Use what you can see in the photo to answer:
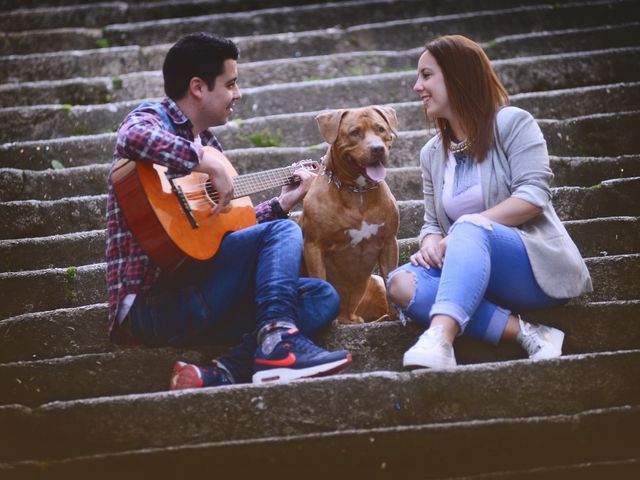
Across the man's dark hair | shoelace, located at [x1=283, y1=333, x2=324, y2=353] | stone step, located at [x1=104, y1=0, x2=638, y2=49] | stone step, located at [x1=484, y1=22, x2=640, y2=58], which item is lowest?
shoelace, located at [x1=283, y1=333, x2=324, y2=353]

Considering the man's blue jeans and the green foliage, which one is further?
the green foliage

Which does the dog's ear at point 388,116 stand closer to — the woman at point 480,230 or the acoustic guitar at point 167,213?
the woman at point 480,230

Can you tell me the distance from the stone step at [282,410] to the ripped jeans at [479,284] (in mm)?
366

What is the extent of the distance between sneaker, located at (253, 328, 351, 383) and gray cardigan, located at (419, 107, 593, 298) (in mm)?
779

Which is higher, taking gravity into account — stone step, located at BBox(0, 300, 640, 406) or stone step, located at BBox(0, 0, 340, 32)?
stone step, located at BBox(0, 0, 340, 32)

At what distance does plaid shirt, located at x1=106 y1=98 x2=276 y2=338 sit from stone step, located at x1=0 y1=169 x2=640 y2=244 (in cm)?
131

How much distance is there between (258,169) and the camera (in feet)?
15.1

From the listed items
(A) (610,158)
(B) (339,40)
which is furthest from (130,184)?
(B) (339,40)

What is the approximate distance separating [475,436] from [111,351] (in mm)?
1591

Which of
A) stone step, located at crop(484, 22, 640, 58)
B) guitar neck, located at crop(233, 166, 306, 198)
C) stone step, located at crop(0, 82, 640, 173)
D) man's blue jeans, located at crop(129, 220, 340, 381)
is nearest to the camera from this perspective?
man's blue jeans, located at crop(129, 220, 340, 381)

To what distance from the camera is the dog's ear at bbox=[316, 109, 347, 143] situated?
3.76 meters

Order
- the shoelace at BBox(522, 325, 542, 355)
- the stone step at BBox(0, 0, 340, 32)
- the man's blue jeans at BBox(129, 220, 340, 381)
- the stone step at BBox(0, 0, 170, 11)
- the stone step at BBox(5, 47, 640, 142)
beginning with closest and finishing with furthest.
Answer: the shoelace at BBox(522, 325, 542, 355) < the man's blue jeans at BBox(129, 220, 340, 381) < the stone step at BBox(5, 47, 640, 142) < the stone step at BBox(0, 0, 340, 32) < the stone step at BBox(0, 0, 170, 11)

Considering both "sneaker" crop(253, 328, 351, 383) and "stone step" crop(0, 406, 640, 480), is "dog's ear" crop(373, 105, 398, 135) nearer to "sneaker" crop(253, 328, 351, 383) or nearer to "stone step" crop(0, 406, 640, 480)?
"sneaker" crop(253, 328, 351, 383)

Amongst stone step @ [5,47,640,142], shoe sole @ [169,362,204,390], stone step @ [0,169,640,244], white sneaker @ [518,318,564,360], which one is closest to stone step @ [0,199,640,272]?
stone step @ [0,169,640,244]
